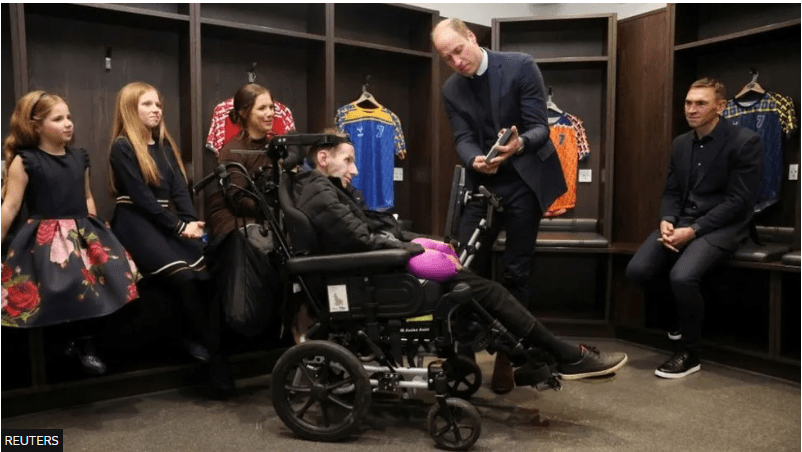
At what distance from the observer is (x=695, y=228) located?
3391 millimetres

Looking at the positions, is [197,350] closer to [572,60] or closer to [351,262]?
[351,262]

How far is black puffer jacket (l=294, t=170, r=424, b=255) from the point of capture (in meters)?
2.40

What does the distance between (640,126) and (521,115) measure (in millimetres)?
1587

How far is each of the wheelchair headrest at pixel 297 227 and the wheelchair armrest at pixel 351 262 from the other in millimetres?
74

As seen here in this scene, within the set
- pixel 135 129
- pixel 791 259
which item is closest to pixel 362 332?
pixel 135 129

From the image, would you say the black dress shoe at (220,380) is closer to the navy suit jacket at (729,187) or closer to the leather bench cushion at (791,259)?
the navy suit jacket at (729,187)

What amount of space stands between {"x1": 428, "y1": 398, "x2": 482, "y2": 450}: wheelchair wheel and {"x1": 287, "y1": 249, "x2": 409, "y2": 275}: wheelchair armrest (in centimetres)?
52

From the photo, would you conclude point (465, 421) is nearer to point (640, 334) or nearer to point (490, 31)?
point (640, 334)

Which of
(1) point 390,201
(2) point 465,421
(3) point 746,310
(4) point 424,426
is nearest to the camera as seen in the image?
(2) point 465,421

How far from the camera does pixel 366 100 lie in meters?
4.37

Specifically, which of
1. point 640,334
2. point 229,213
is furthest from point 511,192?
point 640,334

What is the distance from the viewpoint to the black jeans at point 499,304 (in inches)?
95.0

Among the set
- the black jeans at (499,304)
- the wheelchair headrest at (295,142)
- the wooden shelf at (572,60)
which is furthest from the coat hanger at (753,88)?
the wheelchair headrest at (295,142)

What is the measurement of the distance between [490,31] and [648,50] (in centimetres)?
108
